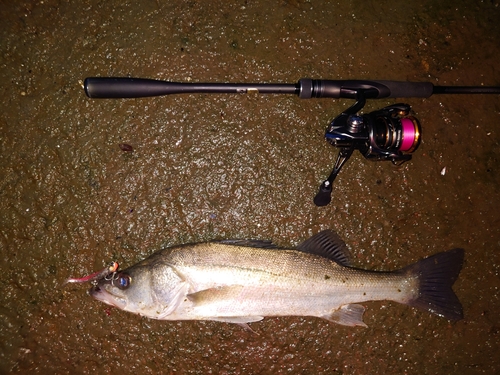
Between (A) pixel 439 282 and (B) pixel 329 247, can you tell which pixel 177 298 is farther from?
(A) pixel 439 282

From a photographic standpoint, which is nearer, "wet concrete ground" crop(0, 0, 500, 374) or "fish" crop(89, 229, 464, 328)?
"fish" crop(89, 229, 464, 328)

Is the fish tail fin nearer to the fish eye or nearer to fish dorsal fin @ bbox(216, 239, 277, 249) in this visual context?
fish dorsal fin @ bbox(216, 239, 277, 249)

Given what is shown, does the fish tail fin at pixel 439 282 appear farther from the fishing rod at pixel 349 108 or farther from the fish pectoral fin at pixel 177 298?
the fish pectoral fin at pixel 177 298

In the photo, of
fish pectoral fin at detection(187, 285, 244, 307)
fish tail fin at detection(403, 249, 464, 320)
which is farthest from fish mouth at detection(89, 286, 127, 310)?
fish tail fin at detection(403, 249, 464, 320)

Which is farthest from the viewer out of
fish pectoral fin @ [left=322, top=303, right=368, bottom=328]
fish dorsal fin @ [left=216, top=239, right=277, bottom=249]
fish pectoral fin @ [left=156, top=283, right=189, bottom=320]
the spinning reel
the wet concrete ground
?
the wet concrete ground

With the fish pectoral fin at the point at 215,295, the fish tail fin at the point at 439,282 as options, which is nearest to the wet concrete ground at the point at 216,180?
the fish tail fin at the point at 439,282

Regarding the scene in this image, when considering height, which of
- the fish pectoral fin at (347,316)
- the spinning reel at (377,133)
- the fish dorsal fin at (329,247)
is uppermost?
the spinning reel at (377,133)
